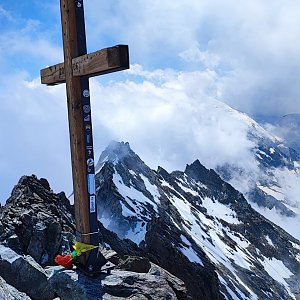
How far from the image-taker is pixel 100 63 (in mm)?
7453

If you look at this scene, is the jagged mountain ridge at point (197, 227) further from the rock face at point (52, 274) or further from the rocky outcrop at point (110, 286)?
the rocky outcrop at point (110, 286)

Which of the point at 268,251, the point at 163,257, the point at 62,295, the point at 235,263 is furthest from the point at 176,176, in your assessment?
the point at 62,295

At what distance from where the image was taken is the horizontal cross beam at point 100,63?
281 inches

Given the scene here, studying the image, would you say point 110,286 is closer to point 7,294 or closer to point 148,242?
point 7,294

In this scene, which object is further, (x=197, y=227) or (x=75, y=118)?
(x=197, y=227)

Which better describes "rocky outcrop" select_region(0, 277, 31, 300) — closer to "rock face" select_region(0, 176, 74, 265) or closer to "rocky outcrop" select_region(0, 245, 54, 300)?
"rocky outcrop" select_region(0, 245, 54, 300)

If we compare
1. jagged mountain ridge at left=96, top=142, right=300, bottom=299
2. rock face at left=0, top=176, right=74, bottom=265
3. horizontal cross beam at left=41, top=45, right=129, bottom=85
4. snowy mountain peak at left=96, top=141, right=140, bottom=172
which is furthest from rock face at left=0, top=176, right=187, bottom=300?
snowy mountain peak at left=96, top=141, right=140, bottom=172

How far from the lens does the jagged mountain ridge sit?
73188 millimetres

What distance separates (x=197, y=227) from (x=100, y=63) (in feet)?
398

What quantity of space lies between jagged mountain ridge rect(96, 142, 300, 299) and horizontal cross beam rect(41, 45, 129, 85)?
1997 inches

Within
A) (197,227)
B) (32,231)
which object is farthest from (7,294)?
(197,227)

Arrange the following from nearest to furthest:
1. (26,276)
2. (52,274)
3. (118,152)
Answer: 1. (52,274)
2. (26,276)
3. (118,152)

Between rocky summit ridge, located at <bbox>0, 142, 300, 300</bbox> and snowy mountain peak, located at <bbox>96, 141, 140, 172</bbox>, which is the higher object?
snowy mountain peak, located at <bbox>96, 141, 140, 172</bbox>

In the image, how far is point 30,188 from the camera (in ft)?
102
